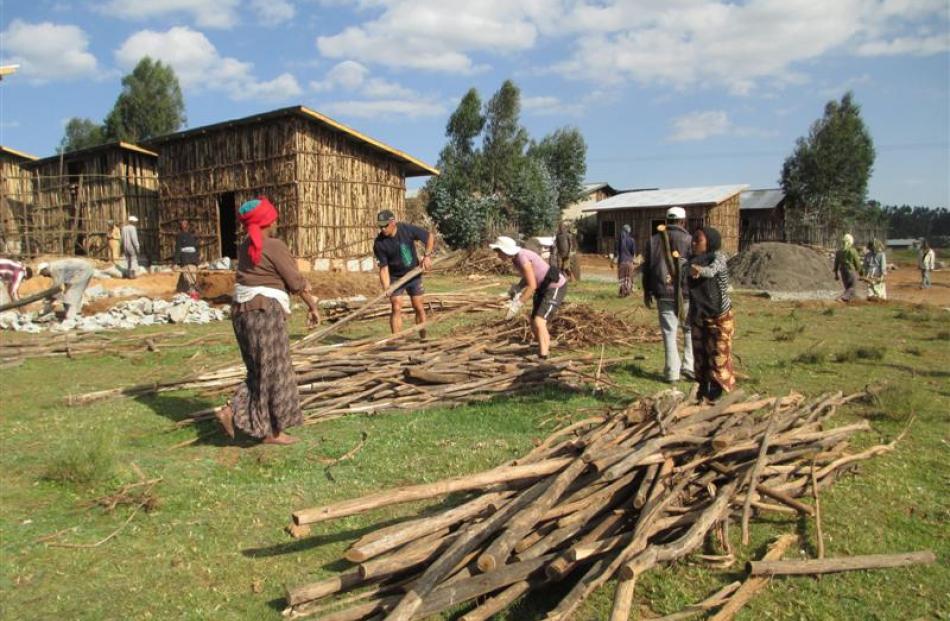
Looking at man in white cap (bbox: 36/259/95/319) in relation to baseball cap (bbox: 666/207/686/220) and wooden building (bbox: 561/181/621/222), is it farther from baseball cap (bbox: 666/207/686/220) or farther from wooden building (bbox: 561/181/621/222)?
wooden building (bbox: 561/181/621/222)

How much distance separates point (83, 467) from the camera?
4.41m

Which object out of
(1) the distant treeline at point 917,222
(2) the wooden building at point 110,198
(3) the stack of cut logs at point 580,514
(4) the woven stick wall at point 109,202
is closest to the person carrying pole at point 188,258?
(2) the wooden building at point 110,198

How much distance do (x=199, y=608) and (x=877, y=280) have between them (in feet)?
60.7

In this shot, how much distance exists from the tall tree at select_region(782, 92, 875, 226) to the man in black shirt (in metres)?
34.2

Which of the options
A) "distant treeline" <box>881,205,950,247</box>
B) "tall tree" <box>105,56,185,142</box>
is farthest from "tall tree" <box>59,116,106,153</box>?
"distant treeline" <box>881,205,950,247</box>

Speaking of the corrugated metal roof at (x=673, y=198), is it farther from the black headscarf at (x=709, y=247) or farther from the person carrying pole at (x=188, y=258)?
the black headscarf at (x=709, y=247)

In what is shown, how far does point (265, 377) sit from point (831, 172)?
40.2 m

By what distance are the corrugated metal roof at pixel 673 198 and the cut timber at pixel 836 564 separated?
30.2 meters

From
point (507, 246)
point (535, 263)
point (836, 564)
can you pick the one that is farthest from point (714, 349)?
point (836, 564)

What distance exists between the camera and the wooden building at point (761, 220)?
37.0 m

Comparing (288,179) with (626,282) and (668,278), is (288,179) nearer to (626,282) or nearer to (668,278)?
(626,282)

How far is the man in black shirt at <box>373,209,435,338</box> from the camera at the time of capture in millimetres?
8422

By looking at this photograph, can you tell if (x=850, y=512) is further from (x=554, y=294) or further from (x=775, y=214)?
(x=775, y=214)

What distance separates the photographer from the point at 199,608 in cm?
309
